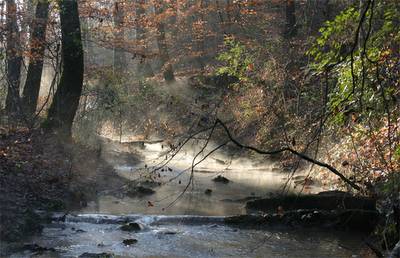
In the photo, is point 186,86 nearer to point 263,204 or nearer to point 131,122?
point 131,122

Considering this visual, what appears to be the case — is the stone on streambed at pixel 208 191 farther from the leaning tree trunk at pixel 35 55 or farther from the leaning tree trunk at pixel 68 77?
the leaning tree trunk at pixel 35 55

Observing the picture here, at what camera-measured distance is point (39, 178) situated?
11312 millimetres

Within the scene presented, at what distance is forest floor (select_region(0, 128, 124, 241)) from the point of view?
29.7ft

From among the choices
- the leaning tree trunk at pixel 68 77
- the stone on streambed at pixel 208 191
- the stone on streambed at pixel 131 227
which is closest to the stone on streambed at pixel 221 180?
the stone on streambed at pixel 208 191

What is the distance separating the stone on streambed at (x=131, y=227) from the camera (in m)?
9.20

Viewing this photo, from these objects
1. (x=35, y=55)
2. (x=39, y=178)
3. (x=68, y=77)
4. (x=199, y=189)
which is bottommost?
(x=199, y=189)

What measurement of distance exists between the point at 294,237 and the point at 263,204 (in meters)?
1.97

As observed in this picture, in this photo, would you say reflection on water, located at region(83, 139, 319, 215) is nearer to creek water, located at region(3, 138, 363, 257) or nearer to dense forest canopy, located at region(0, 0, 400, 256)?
creek water, located at region(3, 138, 363, 257)

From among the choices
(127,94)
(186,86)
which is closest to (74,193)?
(127,94)

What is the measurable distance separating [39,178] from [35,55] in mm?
5137

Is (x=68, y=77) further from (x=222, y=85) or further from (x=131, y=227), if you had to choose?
(x=222, y=85)

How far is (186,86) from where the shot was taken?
27047 mm

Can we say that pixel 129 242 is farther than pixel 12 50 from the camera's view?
No

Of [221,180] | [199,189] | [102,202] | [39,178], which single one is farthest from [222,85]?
[39,178]
